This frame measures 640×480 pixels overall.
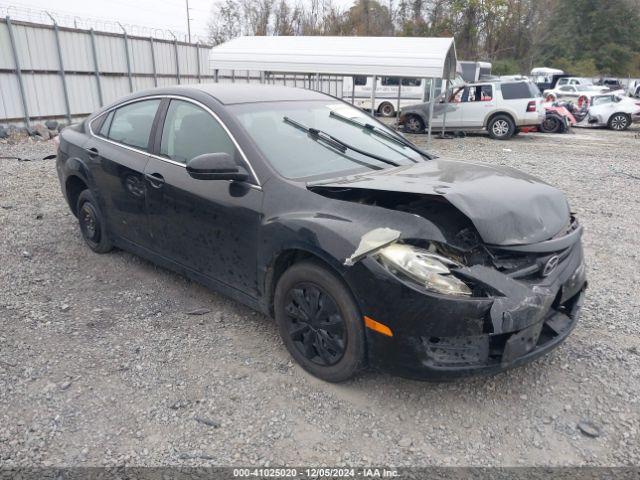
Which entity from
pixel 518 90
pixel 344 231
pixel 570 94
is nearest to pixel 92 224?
pixel 344 231

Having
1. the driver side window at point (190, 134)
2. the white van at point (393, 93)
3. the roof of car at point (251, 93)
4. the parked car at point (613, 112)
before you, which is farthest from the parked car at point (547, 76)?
the driver side window at point (190, 134)

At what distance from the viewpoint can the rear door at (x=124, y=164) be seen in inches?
152

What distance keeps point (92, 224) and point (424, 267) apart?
11.5 feet

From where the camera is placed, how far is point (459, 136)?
16.9 m

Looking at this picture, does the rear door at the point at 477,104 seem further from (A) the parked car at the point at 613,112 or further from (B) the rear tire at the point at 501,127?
(A) the parked car at the point at 613,112

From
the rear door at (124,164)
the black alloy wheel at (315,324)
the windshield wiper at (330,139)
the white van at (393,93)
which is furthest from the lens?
the white van at (393,93)

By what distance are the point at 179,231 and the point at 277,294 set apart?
3.42 ft

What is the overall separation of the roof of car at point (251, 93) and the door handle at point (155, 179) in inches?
28.3

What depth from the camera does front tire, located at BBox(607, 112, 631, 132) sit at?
19500 millimetres

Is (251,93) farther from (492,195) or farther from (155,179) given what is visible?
(492,195)

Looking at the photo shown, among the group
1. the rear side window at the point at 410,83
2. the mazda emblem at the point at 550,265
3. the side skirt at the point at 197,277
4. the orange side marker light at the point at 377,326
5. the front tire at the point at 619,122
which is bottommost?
the front tire at the point at 619,122

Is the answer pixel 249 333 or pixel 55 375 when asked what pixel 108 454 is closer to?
pixel 55 375

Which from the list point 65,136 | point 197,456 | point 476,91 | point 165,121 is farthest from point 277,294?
point 476,91

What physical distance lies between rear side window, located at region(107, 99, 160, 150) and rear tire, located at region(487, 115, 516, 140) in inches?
547
